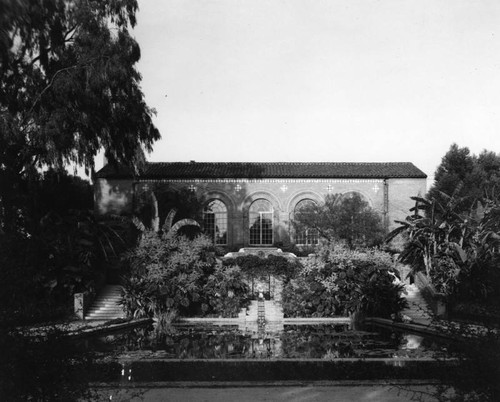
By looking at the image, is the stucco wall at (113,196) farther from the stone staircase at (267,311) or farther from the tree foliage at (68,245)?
the stone staircase at (267,311)

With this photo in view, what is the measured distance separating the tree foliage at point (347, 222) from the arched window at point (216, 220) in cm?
583

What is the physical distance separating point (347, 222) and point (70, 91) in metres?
14.3

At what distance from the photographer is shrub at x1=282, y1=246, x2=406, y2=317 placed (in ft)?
62.4

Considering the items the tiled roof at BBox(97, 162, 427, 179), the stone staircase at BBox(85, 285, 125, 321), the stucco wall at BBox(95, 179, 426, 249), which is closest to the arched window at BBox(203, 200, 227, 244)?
the stucco wall at BBox(95, 179, 426, 249)

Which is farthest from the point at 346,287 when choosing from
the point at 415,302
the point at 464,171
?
the point at 464,171

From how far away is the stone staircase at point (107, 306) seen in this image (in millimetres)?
20047

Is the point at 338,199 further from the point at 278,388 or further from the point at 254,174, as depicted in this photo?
the point at 278,388

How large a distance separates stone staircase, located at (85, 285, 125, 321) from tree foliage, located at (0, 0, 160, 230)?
16.0 feet

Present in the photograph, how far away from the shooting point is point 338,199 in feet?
93.6

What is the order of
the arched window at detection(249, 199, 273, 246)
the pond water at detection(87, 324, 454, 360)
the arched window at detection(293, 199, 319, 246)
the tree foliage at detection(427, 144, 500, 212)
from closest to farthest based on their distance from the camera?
the pond water at detection(87, 324, 454, 360)
the arched window at detection(293, 199, 319, 246)
the arched window at detection(249, 199, 273, 246)
the tree foliage at detection(427, 144, 500, 212)

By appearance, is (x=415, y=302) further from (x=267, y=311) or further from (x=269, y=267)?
(x=269, y=267)

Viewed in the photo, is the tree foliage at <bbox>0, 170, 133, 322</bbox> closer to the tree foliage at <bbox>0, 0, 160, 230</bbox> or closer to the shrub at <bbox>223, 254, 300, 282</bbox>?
the tree foliage at <bbox>0, 0, 160, 230</bbox>

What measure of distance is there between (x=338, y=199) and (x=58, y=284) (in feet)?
48.5

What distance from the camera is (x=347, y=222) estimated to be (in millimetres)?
26891
